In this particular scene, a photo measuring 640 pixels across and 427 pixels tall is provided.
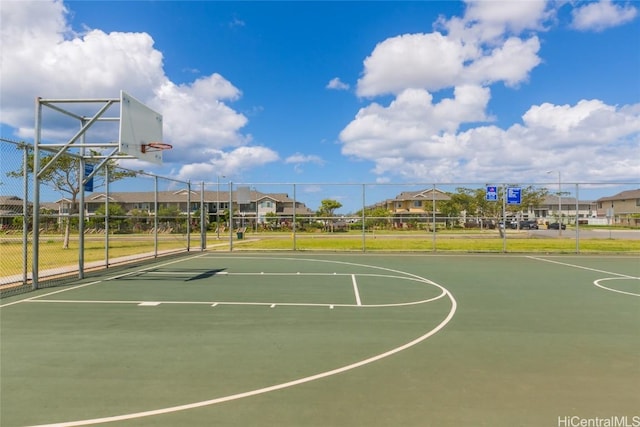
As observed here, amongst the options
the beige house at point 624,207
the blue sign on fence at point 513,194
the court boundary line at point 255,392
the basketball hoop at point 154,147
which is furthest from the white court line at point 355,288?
the beige house at point 624,207

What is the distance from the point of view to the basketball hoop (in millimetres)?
10273

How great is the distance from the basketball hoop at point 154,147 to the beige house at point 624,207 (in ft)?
234

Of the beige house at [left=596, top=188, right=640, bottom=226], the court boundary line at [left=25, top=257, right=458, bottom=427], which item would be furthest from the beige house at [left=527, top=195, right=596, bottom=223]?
the beige house at [left=596, top=188, right=640, bottom=226]

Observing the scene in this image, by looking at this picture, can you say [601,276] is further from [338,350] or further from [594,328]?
[338,350]

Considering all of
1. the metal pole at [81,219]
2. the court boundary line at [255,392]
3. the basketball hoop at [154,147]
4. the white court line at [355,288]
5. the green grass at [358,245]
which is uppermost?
the basketball hoop at [154,147]

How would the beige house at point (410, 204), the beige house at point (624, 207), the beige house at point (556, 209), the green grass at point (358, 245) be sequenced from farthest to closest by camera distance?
the beige house at point (624, 207) < the beige house at point (556, 209) < the beige house at point (410, 204) < the green grass at point (358, 245)

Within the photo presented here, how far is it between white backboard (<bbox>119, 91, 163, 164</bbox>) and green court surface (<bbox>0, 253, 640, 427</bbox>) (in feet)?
11.8

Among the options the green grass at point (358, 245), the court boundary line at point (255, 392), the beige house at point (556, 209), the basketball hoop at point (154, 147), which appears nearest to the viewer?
the court boundary line at point (255, 392)

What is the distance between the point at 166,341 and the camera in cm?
502

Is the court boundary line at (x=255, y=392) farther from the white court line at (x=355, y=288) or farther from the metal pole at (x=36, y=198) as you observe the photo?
the metal pole at (x=36, y=198)

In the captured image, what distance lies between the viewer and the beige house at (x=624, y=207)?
62.0m

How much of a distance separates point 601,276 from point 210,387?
38.4ft

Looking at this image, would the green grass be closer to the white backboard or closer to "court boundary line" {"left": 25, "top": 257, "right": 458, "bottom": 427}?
the white backboard

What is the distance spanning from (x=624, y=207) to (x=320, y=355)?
3595 inches
